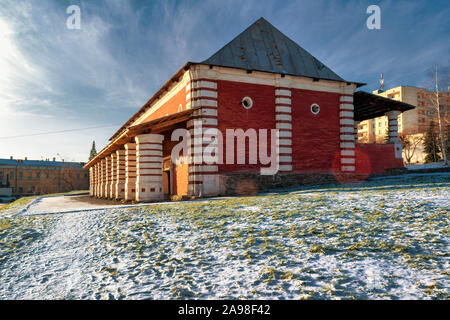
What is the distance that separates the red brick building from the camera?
13.8 m

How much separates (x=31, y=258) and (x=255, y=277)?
429cm

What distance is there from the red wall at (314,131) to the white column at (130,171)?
31.6 ft

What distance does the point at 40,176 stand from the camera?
63688 millimetres

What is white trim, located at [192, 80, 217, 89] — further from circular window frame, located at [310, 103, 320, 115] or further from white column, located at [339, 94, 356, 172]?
white column, located at [339, 94, 356, 172]

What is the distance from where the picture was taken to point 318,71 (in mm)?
17016

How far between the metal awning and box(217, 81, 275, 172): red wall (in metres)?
6.67

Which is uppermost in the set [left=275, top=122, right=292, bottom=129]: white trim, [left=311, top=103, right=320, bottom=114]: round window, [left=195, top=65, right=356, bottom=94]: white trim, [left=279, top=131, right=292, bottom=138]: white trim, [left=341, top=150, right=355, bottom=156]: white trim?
[left=195, top=65, right=356, bottom=94]: white trim

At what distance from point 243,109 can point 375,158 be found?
9.64 metres

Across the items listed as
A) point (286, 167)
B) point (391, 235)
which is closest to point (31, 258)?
point (391, 235)

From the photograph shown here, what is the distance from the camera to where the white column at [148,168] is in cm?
1392

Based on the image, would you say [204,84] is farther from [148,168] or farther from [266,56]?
[148,168]

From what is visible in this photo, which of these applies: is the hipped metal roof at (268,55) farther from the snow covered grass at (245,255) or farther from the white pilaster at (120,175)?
the snow covered grass at (245,255)

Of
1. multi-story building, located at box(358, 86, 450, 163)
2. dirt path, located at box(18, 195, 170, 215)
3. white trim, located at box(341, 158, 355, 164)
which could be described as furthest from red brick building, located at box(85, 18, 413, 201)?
multi-story building, located at box(358, 86, 450, 163)
